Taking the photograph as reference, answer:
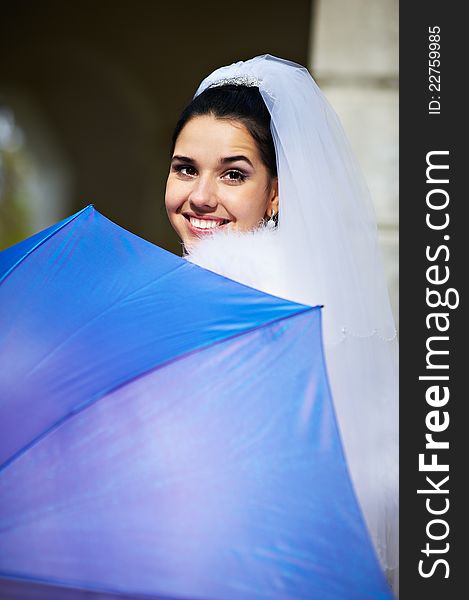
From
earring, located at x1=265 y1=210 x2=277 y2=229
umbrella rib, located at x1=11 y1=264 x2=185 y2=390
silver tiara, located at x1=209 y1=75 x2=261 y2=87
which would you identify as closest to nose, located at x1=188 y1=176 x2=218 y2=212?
earring, located at x1=265 y1=210 x2=277 y2=229

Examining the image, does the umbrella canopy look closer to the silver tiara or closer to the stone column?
the silver tiara

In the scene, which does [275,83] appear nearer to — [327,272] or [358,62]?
[327,272]

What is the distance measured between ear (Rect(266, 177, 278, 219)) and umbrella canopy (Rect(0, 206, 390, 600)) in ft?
2.80

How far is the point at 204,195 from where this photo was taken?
232 centimetres

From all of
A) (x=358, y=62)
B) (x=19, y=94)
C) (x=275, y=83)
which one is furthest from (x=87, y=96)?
(x=275, y=83)

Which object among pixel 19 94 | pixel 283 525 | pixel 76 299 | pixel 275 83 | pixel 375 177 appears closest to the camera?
pixel 283 525

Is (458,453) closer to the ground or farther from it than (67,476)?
farther from it

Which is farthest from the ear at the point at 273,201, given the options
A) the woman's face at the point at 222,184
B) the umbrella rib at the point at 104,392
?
the umbrella rib at the point at 104,392

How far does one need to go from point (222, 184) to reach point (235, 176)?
41 millimetres

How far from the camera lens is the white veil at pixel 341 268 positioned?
1.86 meters

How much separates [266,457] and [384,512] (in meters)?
0.62

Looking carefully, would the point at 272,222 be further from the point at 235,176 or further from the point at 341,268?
the point at 341,268

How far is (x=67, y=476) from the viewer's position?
129 centimetres

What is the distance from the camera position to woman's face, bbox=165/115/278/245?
2328mm
